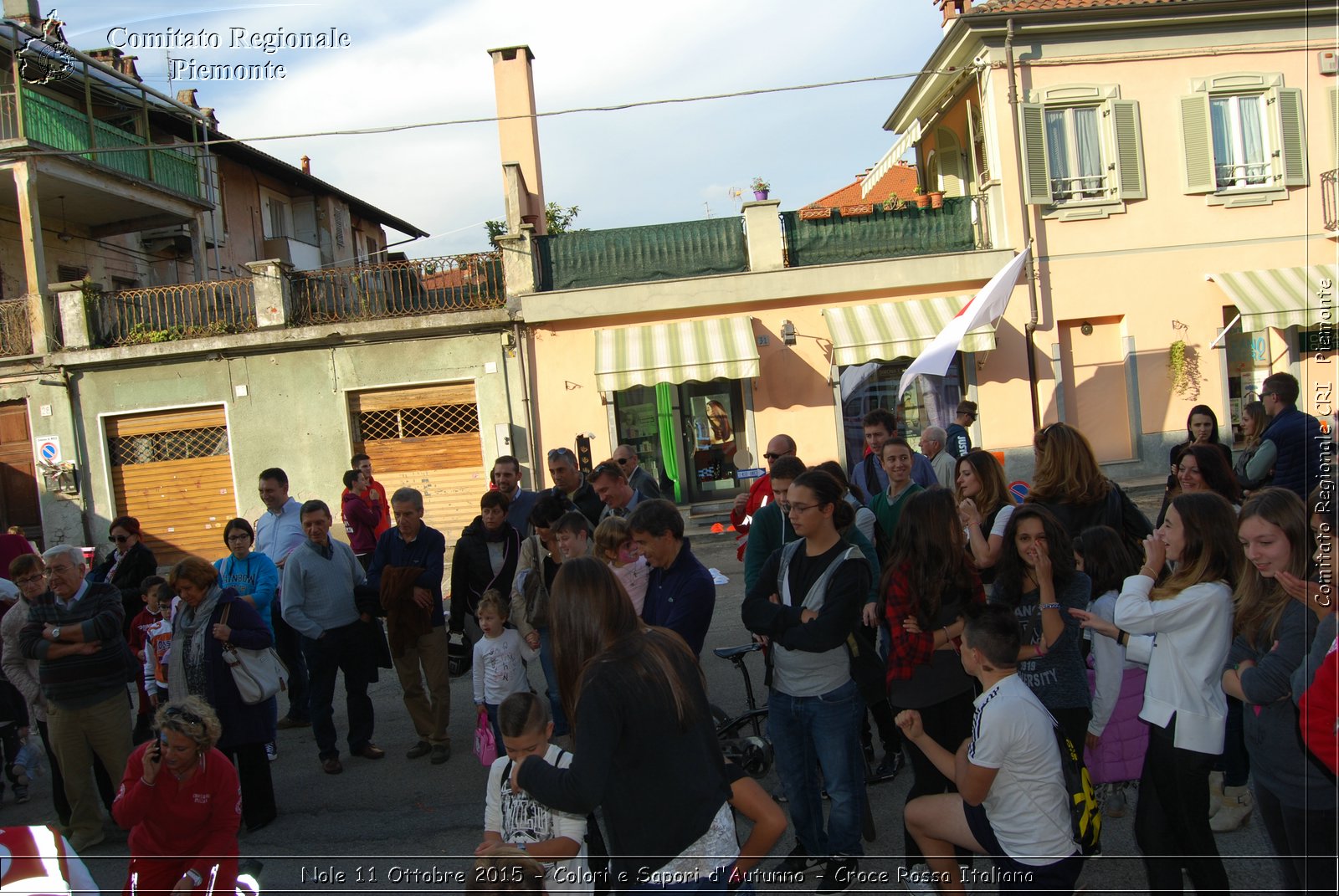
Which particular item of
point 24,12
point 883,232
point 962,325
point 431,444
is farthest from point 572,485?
point 24,12

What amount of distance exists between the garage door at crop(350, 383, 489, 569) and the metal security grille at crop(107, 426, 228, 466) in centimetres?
253

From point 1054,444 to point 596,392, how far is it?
37.4 feet

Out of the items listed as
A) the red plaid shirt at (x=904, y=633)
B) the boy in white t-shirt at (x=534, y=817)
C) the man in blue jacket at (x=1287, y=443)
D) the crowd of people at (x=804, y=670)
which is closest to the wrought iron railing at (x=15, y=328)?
the crowd of people at (x=804, y=670)

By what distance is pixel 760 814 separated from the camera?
286 cm

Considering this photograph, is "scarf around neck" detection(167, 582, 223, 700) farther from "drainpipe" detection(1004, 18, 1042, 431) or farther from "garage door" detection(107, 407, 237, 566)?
"drainpipe" detection(1004, 18, 1042, 431)

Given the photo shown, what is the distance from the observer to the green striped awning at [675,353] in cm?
1475

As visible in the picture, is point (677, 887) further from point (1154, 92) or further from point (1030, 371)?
point (1154, 92)

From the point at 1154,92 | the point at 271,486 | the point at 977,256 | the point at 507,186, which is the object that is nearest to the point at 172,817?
the point at 271,486

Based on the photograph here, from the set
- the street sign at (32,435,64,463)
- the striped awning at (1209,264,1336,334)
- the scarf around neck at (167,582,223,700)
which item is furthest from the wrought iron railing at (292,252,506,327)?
the striped awning at (1209,264,1336,334)

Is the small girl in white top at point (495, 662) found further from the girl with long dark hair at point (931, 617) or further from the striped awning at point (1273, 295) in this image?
the striped awning at point (1273, 295)

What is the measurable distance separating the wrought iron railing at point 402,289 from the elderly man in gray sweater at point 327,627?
990 centimetres

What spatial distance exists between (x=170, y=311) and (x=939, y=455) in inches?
564

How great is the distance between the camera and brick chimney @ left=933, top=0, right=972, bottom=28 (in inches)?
670

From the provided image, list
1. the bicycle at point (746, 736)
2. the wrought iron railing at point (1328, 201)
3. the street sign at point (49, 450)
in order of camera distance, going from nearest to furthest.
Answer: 1. the bicycle at point (746, 736)
2. the wrought iron railing at point (1328, 201)
3. the street sign at point (49, 450)
